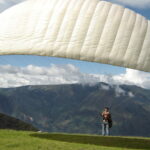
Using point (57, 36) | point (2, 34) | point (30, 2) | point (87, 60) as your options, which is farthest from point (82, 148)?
point (30, 2)

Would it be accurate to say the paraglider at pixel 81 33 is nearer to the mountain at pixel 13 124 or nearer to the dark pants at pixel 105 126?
the dark pants at pixel 105 126

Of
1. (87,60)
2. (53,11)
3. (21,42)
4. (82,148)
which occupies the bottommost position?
(82,148)

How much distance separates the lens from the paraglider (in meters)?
19.9

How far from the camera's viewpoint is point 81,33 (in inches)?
811

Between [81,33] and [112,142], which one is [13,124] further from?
[81,33]

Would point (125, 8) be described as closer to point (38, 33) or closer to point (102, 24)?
point (102, 24)

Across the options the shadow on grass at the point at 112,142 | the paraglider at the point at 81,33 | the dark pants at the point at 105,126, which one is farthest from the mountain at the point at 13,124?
the paraglider at the point at 81,33

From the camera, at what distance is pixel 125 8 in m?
22.2

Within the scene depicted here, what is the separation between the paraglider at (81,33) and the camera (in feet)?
65.3

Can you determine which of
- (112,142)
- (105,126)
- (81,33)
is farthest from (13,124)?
(81,33)

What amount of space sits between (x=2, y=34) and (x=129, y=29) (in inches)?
334

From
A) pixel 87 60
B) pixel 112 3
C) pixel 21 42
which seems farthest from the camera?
pixel 112 3

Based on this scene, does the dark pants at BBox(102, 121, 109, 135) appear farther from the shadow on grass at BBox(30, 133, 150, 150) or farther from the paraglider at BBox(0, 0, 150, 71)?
the paraglider at BBox(0, 0, 150, 71)

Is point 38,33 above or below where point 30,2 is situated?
below
